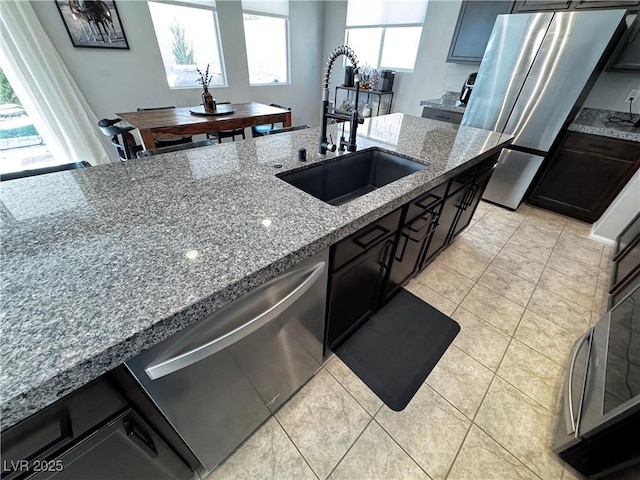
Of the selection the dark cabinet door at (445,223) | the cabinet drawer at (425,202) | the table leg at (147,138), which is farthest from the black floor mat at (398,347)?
the table leg at (147,138)

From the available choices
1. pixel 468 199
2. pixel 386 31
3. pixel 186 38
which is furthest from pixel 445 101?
pixel 186 38

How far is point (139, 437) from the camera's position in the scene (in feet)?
2.18

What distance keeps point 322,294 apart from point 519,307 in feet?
5.49

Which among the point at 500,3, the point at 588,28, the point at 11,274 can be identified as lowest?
the point at 11,274

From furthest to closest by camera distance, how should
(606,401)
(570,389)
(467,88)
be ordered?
(467,88) → (570,389) → (606,401)

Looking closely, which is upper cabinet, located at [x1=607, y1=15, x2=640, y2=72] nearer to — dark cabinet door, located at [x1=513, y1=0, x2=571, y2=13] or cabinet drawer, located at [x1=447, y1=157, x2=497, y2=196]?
dark cabinet door, located at [x1=513, y1=0, x2=571, y2=13]

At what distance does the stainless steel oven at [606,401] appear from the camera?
35.4 inches

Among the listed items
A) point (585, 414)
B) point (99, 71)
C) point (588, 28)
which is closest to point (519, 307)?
point (585, 414)

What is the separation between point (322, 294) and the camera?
101cm

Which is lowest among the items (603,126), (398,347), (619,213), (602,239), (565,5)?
(398,347)

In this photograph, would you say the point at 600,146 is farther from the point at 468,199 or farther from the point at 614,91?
the point at 468,199

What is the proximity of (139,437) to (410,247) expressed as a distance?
4.61ft

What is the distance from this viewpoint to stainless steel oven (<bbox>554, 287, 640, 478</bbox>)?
0.90 meters

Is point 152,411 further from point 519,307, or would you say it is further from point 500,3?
point 500,3
